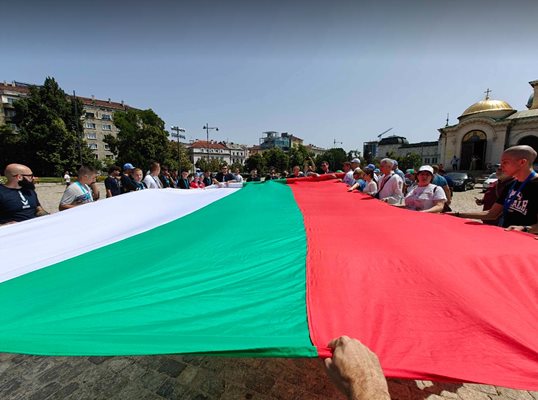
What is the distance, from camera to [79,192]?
420 centimetres

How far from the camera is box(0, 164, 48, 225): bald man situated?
11.6ft

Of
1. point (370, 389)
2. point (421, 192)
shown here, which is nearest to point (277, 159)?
point (421, 192)

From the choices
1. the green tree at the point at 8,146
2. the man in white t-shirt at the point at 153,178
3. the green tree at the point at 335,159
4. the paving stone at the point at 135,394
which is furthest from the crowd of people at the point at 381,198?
the green tree at the point at 335,159

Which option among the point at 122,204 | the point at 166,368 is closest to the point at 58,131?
the point at 122,204

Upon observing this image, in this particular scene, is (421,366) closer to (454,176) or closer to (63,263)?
(63,263)

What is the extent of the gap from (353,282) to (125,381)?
93.9 inches

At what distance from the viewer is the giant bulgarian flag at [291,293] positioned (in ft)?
3.88

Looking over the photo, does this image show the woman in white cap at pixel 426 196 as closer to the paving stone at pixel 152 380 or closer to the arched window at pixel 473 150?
the paving stone at pixel 152 380

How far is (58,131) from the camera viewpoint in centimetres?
3581

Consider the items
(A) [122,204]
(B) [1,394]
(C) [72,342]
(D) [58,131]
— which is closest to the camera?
(C) [72,342]

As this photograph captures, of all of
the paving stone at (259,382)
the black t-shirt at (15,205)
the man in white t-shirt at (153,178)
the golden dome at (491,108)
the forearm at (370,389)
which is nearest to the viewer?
the forearm at (370,389)

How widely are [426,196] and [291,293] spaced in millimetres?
3136

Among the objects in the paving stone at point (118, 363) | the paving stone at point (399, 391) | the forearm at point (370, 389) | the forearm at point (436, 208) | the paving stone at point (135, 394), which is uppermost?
the forearm at point (436, 208)

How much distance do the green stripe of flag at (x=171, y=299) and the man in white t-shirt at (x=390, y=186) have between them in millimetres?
2713
